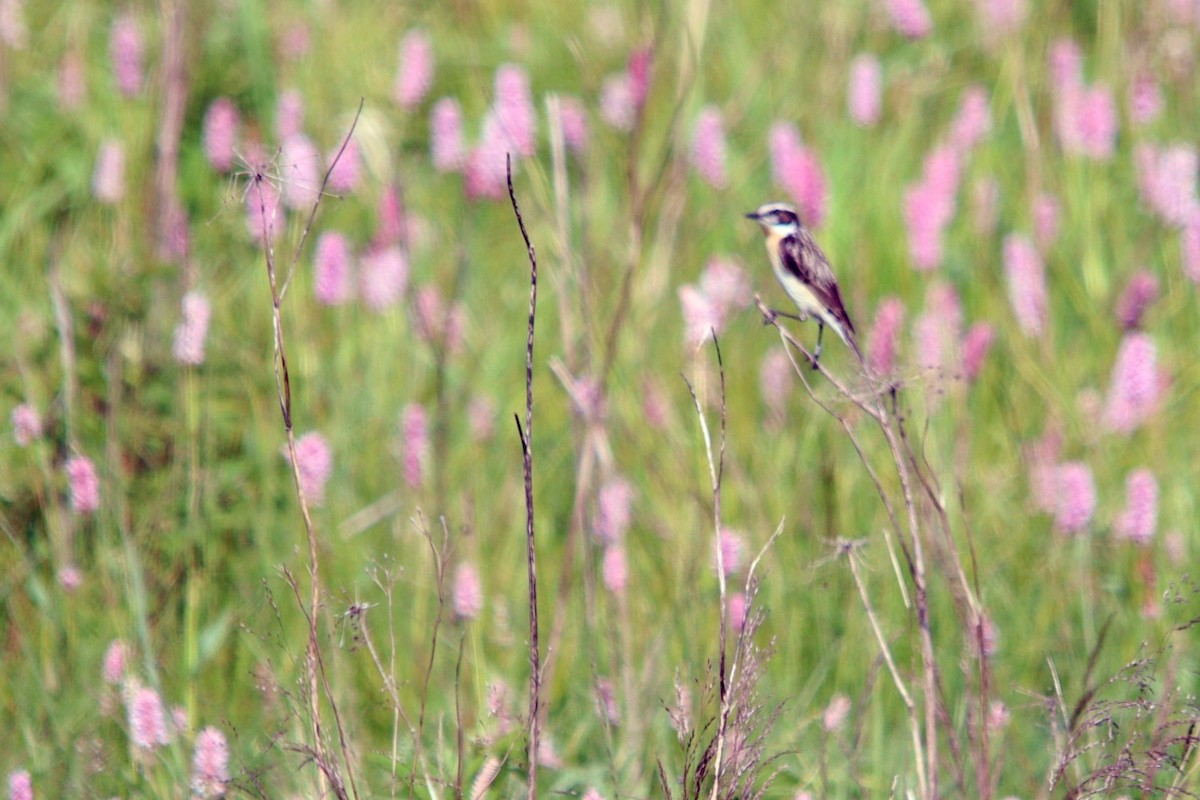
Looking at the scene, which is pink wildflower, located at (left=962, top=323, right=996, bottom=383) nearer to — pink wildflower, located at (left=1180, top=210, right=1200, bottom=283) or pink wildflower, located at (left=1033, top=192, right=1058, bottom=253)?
pink wildflower, located at (left=1033, top=192, right=1058, bottom=253)

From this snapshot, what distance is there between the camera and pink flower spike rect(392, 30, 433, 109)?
468 cm

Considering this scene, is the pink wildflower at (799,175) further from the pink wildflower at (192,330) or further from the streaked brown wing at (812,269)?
the pink wildflower at (192,330)

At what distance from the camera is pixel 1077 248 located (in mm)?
4543

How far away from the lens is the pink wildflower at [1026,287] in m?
4.04

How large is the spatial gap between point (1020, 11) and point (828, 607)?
2.80 m

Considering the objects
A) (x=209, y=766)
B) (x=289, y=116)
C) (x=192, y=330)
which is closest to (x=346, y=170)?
(x=289, y=116)

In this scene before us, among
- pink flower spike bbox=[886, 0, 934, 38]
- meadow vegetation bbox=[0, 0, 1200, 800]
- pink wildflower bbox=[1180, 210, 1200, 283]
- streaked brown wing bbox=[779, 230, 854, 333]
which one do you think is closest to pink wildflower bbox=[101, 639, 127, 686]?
meadow vegetation bbox=[0, 0, 1200, 800]

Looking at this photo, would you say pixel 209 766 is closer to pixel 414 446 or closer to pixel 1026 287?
pixel 414 446

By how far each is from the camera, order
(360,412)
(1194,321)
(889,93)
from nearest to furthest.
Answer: (360,412), (1194,321), (889,93)

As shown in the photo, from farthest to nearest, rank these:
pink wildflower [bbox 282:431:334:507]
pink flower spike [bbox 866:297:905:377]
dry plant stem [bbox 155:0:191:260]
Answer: dry plant stem [bbox 155:0:191:260] < pink flower spike [bbox 866:297:905:377] < pink wildflower [bbox 282:431:334:507]

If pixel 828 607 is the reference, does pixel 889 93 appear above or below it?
above

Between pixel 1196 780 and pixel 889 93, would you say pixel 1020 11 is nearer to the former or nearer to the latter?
pixel 889 93

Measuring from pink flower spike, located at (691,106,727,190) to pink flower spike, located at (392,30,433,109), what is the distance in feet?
2.72

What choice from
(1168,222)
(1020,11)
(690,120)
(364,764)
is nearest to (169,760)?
(364,764)
